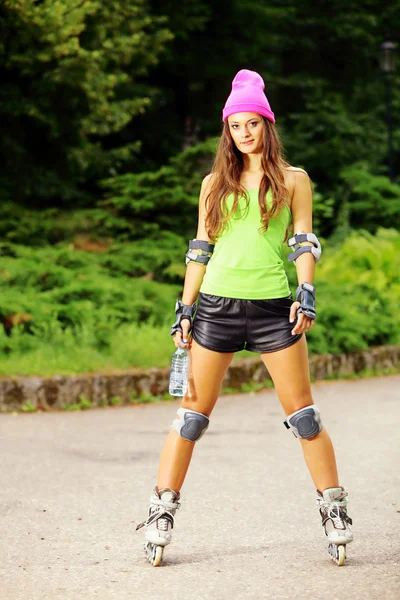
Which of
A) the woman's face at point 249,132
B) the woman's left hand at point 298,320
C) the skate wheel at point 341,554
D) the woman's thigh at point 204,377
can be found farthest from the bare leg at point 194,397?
the woman's face at point 249,132

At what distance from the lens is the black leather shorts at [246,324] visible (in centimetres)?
464

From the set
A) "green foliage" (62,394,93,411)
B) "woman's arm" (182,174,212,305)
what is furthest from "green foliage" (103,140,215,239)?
"woman's arm" (182,174,212,305)

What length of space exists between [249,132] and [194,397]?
3.69 ft

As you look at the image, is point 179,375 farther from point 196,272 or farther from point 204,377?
point 196,272

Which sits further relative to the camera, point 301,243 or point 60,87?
point 60,87

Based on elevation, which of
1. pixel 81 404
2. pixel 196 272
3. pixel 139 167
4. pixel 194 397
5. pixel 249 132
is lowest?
pixel 81 404

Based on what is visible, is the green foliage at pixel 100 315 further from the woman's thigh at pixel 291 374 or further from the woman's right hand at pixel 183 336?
the woman's thigh at pixel 291 374

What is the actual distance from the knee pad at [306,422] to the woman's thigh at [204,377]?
0.34m

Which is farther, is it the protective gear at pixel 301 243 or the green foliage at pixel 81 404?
the green foliage at pixel 81 404

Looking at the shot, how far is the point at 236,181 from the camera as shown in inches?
185

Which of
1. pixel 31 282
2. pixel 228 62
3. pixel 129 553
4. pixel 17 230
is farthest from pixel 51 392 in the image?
pixel 228 62

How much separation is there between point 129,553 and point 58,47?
977 cm

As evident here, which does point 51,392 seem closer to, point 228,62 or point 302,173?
point 302,173

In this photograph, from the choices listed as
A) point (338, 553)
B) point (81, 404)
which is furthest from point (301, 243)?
point (81, 404)
